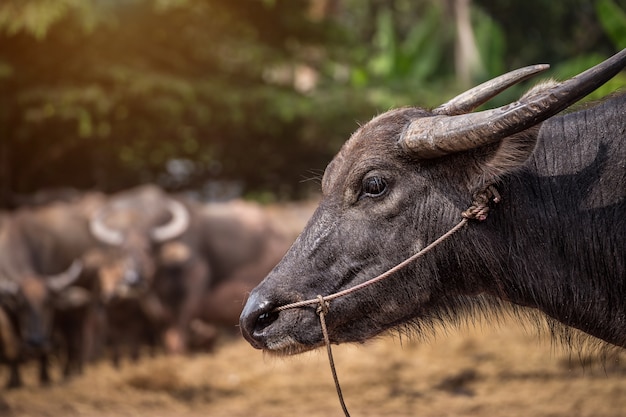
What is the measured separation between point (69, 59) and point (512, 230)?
34.0 ft

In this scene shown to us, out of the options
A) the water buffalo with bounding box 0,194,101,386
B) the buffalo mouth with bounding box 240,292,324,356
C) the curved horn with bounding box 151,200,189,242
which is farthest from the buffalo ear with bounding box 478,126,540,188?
the curved horn with bounding box 151,200,189,242

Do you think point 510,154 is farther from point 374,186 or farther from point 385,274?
point 385,274

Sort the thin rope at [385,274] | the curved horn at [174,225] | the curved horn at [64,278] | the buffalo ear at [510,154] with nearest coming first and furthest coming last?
A: 1. the buffalo ear at [510,154]
2. the thin rope at [385,274]
3. the curved horn at [64,278]
4. the curved horn at [174,225]

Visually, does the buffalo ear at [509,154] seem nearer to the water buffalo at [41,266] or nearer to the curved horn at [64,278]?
the water buffalo at [41,266]

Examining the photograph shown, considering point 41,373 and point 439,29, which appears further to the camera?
point 439,29

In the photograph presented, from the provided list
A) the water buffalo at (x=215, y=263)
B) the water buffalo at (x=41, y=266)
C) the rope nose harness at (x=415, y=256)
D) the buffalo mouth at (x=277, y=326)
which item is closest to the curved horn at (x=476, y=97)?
the rope nose harness at (x=415, y=256)

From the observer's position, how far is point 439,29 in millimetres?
17500

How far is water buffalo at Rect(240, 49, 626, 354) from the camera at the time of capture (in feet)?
11.5

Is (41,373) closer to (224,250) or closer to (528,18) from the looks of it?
(224,250)

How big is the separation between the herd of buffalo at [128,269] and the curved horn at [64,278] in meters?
0.01

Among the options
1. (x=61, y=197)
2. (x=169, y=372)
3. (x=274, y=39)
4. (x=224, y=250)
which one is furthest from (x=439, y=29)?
(x=169, y=372)

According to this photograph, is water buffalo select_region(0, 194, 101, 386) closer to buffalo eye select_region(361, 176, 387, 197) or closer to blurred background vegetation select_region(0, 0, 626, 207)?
blurred background vegetation select_region(0, 0, 626, 207)

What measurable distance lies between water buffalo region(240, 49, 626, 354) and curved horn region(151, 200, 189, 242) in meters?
8.36

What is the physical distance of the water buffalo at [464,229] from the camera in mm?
3498
